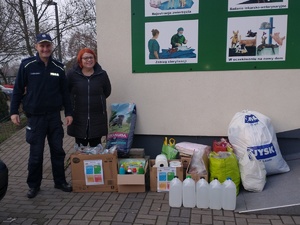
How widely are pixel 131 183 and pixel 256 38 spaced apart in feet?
8.11

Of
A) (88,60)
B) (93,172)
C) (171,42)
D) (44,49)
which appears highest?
(171,42)

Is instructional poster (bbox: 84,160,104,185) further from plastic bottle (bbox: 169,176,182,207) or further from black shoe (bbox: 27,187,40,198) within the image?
plastic bottle (bbox: 169,176,182,207)

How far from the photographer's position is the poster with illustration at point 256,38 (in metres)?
3.72

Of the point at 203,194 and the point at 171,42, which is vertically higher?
the point at 171,42

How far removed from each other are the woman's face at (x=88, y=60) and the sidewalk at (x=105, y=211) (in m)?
1.64

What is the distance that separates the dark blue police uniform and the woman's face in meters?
0.29

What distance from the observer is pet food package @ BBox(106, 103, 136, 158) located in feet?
13.2

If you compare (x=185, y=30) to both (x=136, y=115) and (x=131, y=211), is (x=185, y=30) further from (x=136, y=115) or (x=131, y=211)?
(x=131, y=211)

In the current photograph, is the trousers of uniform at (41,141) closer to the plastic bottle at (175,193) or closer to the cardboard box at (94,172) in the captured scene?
the cardboard box at (94,172)

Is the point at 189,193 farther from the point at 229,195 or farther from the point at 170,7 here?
the point at 170,7

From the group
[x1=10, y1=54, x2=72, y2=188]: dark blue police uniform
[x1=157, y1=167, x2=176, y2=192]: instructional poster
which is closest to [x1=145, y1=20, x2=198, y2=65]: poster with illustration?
[x1=10, y1=54, x2=72, y2=188]: dark blue police uniform

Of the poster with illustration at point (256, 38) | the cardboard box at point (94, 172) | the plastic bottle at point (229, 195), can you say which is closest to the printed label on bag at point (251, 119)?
the poster with illustration at point (256, 38)

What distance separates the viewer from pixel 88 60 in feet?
12.0

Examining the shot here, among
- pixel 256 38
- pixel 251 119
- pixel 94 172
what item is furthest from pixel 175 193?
pixel 256 38
